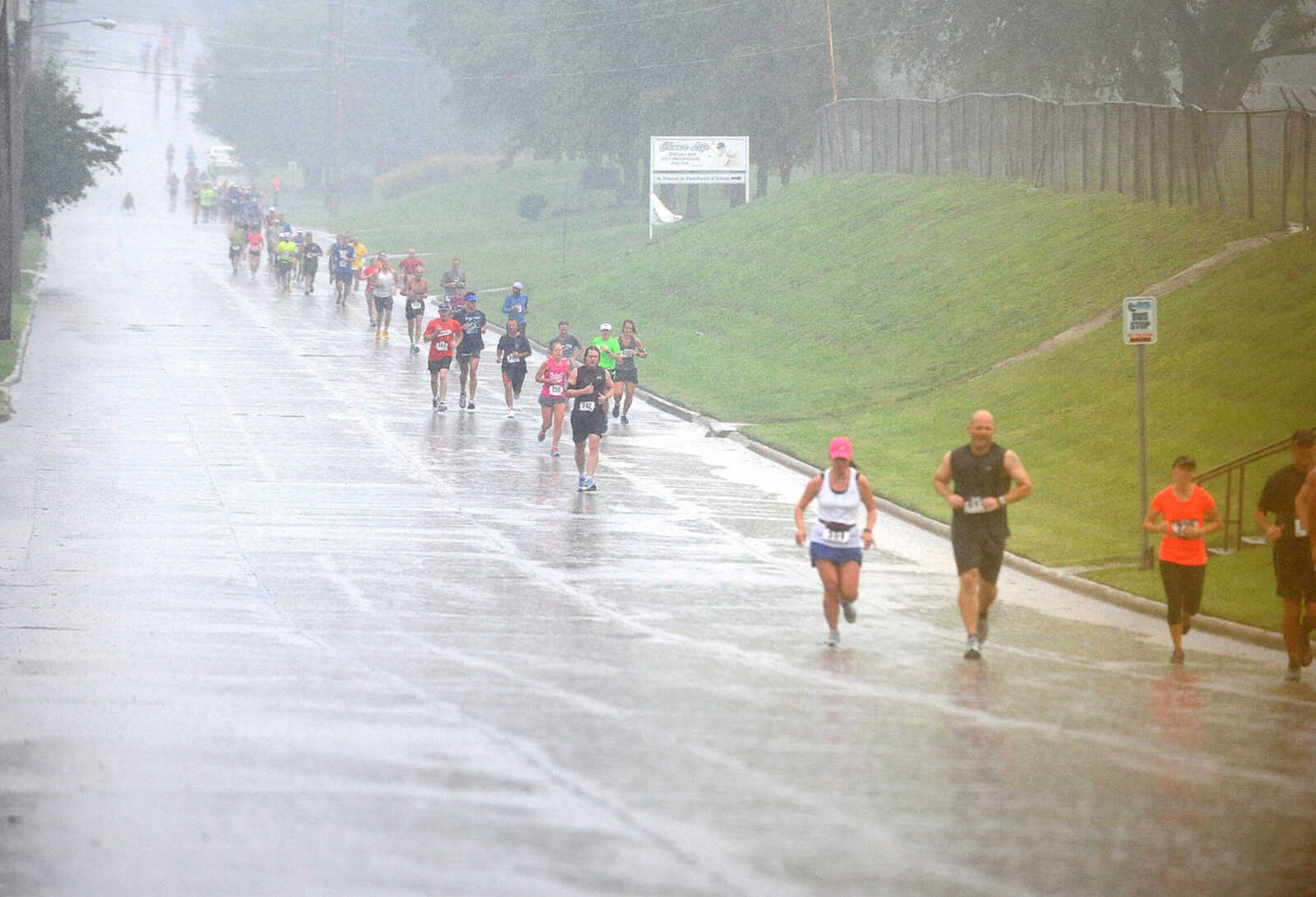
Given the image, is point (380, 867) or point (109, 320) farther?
point (109, 320)

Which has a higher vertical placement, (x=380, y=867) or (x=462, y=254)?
(x=462, y=254)

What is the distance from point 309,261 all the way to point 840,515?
40.8 metres

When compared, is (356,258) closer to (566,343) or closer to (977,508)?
(566,343)

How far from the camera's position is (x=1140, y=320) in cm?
2002

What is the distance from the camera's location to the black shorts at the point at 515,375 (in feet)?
104

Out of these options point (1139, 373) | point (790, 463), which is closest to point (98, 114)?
point (790, 463)

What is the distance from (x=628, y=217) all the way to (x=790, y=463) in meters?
50.6

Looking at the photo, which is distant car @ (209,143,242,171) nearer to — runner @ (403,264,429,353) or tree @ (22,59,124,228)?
tree @ (22,59,124,228)

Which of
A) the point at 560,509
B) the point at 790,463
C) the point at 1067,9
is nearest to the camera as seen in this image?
the point at 560,509

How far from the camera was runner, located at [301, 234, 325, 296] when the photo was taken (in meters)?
53.7

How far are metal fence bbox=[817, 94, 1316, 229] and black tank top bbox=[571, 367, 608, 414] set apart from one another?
14.7 meters

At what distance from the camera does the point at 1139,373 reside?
2000 centimetres

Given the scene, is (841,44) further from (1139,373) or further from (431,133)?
(431,133)

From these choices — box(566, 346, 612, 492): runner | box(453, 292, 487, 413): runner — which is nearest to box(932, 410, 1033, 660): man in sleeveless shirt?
box(566, 346, 612, 492): runner
